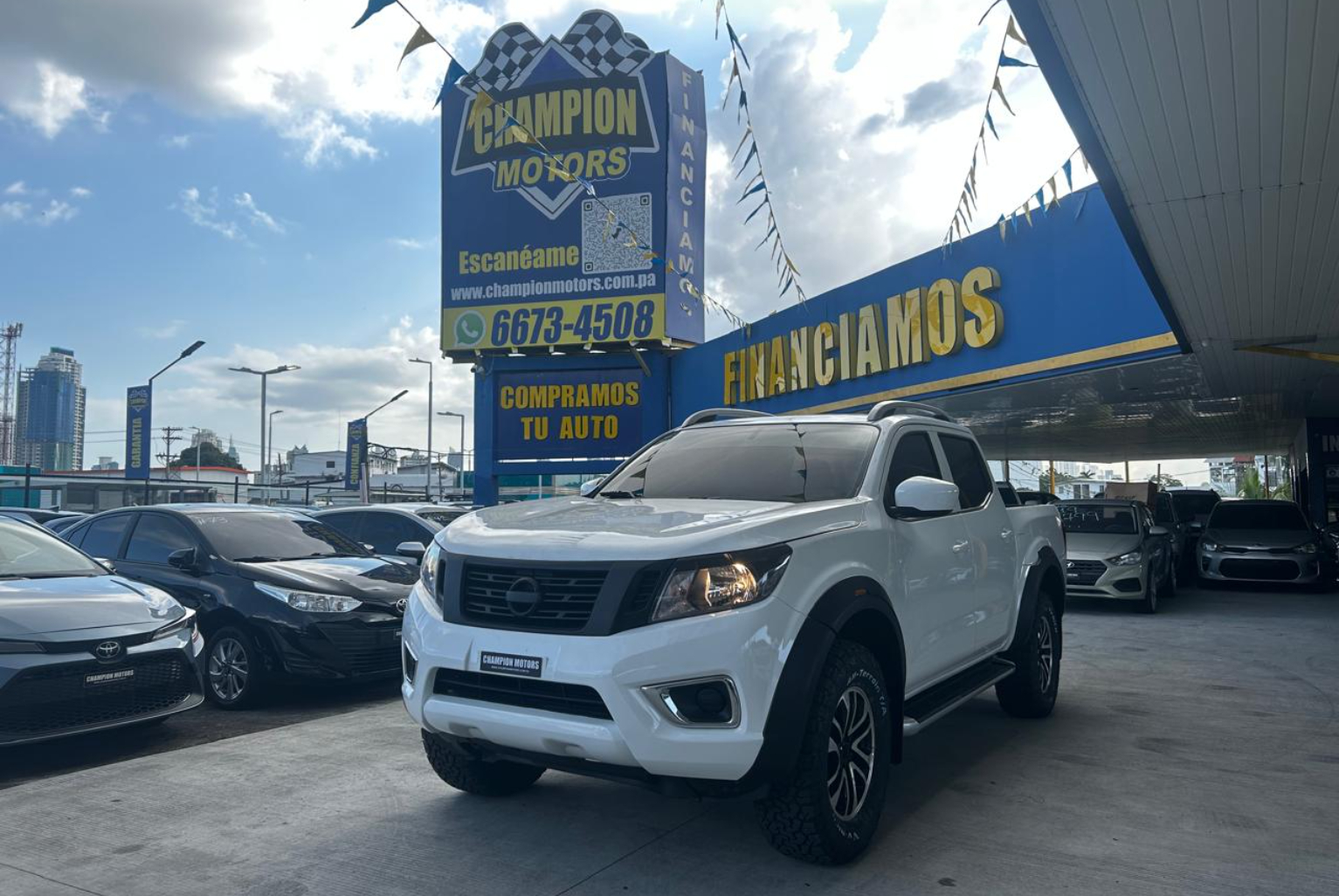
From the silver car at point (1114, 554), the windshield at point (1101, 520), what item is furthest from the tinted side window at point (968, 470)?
the windshield at point (1101, 520)

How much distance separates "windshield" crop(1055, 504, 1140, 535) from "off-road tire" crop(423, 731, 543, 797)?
34.2 ft

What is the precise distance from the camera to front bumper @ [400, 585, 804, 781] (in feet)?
11.3

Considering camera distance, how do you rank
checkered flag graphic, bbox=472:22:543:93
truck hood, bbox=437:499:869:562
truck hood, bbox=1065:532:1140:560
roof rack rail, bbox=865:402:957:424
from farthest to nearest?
checkered flag graphic, bbox=472:22:543:93 < truck hood, bbox=1065:532:1140:560 < roof rack rail, bbox=865:402:957:424 < truck hood, bbox=437:499:869:562

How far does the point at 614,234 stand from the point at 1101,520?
1547cm

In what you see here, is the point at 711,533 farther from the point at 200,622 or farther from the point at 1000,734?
the point at 200,622

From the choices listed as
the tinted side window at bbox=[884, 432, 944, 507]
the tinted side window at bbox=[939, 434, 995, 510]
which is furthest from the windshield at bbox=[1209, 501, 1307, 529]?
the tinted side window at bbox=[884, 432, 944, 507]

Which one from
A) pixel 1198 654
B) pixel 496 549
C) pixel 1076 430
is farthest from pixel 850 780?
pixel 1076 430

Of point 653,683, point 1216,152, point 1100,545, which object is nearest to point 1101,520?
point 1100,545

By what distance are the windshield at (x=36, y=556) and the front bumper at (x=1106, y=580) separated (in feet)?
36.3

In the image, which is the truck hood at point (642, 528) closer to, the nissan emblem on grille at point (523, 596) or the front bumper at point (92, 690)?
the nissan emblem on grille at point (523, 596)

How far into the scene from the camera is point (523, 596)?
3750 millimetres

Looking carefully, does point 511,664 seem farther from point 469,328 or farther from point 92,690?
point 469,328

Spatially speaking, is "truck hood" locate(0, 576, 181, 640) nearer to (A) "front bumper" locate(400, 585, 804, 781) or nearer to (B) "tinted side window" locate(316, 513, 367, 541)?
(A) "front bumper" locate(400, 585, 804, 781)

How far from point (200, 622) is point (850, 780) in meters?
5.33
